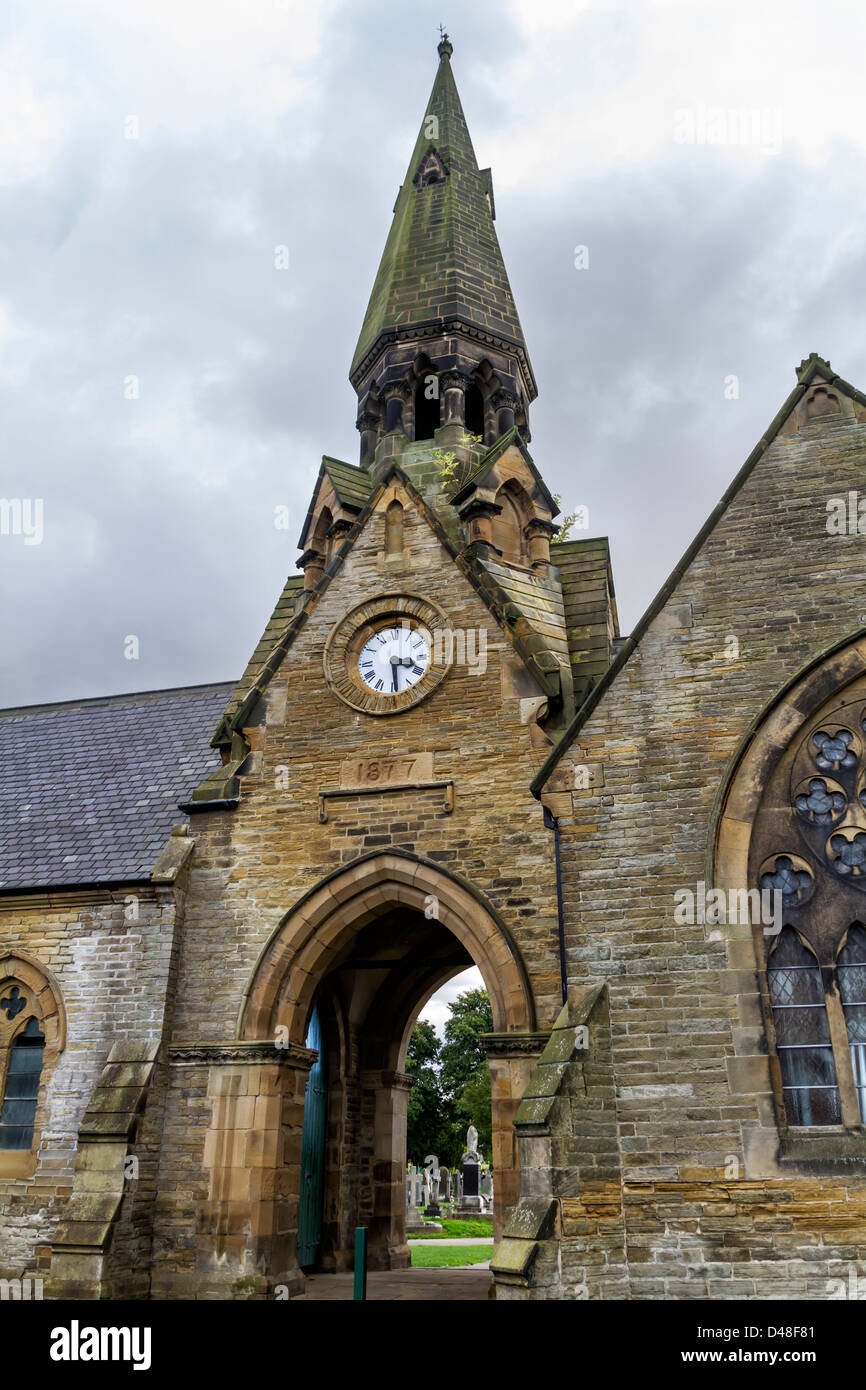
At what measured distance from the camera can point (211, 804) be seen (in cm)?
1402

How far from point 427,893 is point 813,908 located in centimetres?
482

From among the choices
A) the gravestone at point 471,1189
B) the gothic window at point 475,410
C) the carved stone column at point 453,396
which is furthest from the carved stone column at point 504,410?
the gravestone at point 471,1189

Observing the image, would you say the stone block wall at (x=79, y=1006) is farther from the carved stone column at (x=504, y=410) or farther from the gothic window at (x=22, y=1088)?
the carved stone column at (x=504, y=410)

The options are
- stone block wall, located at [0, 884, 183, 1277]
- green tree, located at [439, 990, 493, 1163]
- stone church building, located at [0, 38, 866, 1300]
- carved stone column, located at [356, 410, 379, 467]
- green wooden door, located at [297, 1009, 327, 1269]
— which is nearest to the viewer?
stone church building, located at [0, 38, 866, 1300]

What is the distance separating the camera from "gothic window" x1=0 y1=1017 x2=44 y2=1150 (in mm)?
13758

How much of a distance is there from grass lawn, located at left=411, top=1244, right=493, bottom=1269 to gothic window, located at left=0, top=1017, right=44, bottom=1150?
692cm

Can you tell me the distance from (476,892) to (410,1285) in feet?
18.7

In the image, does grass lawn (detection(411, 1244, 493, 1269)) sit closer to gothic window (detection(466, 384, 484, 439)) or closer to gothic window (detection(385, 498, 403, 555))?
gothic window (detection(385, 498, 403, 555))

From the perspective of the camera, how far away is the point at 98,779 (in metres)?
18.0

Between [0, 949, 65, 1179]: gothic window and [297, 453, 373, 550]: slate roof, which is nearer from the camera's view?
[0, 949, 65, 1179]: gothic window

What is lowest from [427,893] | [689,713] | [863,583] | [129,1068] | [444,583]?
[129,1068]

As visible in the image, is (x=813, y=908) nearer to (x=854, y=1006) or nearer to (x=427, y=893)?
(x=854, y=1006)

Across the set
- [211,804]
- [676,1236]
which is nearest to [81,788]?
[211,804]

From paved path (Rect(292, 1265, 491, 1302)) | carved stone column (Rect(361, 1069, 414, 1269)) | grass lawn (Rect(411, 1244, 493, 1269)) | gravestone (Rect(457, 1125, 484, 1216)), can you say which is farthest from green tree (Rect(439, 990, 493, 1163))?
paved path (Rect(292, 1265, 491, 1302))
